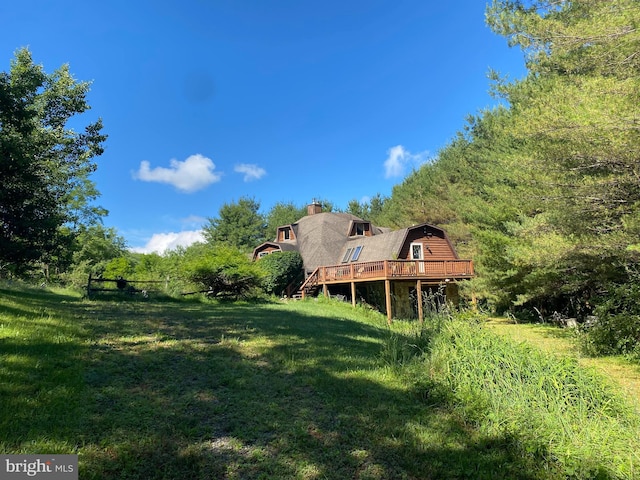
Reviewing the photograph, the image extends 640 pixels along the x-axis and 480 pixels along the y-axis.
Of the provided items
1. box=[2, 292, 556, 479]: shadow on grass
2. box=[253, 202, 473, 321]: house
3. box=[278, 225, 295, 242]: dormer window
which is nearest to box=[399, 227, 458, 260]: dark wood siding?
box=[253, 202, 473, 321]: house

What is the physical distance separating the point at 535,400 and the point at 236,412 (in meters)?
3.10

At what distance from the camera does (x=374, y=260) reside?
21.4 meters

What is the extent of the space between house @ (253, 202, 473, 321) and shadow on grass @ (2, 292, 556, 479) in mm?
10320

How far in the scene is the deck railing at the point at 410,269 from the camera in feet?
58.3

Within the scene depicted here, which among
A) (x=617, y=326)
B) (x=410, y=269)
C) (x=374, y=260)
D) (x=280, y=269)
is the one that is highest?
(x=374, y=260)

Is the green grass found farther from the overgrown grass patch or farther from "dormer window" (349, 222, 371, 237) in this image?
"dormer window" (349, 222, 371, 237)

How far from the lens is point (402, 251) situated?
2108cm

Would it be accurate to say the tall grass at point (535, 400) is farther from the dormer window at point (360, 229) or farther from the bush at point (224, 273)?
the dormer window at point (360, 229)

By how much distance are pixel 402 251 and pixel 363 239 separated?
3.73m

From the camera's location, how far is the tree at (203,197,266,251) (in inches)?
1610

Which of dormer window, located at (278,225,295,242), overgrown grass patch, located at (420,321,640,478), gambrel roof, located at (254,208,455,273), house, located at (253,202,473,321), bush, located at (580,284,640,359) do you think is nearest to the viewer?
overgrown grass patch, located at (420,321,640,478)

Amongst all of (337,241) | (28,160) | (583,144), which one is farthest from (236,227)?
(583,144)

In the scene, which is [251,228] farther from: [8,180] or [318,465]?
[318,465]

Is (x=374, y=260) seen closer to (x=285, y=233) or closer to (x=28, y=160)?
(x=285, y=233)
